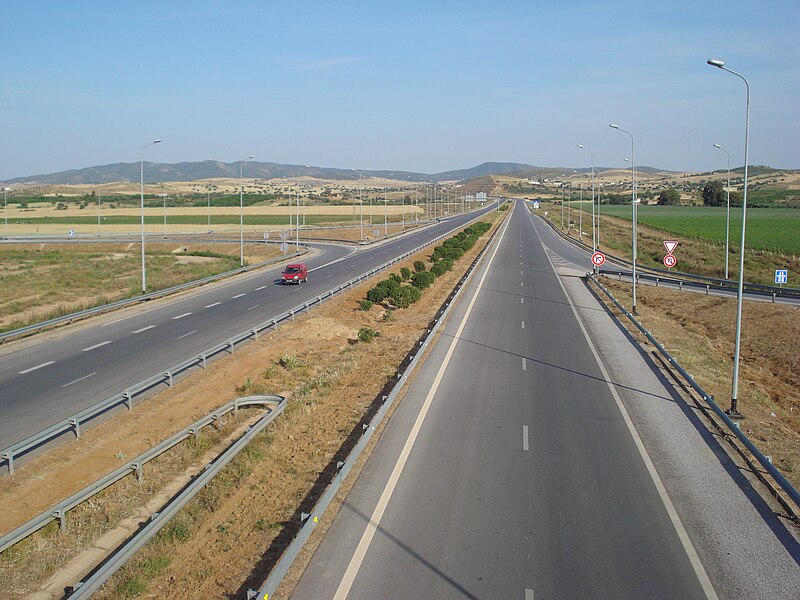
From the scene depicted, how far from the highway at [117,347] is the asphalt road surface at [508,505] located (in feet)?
30.3

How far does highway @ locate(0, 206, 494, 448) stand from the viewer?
19.3 m

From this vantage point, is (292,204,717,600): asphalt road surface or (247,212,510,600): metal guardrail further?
(292,204,717,600): asphalt road surface

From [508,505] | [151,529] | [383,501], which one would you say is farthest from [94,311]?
[508,505]

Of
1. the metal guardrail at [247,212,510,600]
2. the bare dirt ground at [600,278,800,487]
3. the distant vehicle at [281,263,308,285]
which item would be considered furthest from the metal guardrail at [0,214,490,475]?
the distant vehicle at [281,263,308,285]

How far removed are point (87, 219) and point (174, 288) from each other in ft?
341

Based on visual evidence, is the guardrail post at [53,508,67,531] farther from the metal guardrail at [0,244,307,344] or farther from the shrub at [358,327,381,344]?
the metal guardrail at [0,244,307,344]

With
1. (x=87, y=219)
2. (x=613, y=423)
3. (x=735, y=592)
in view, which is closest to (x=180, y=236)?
(x=87, y=219)

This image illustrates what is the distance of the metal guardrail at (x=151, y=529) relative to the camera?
9.48 meters

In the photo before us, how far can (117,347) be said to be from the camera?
1069 inches

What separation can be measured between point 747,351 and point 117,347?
89.2 feet

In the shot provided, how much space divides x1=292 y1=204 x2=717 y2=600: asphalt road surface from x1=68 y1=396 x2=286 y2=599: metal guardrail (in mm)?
2818

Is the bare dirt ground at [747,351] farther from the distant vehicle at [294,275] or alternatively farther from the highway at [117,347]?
the distant vehicle at [294,275]

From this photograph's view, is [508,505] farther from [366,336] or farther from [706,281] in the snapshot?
[706,281]

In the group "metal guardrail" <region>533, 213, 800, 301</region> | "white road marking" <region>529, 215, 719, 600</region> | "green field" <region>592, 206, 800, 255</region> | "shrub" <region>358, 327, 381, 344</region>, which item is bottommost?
"white road marking" <region>529, 215, 719, 600</region>
